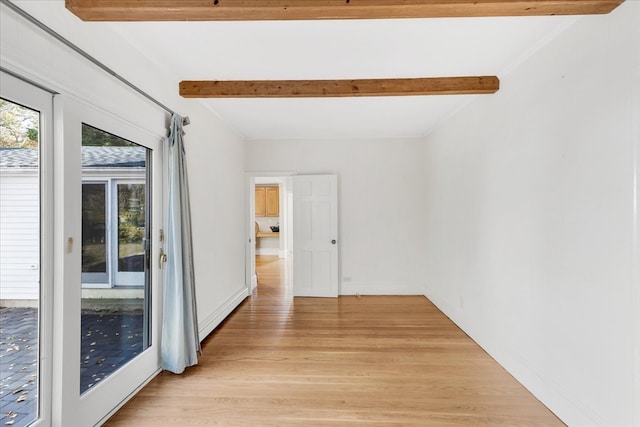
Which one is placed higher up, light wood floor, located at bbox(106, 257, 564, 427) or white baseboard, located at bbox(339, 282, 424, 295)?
white baseboard, located at bbox(339, 282, 424, 295)

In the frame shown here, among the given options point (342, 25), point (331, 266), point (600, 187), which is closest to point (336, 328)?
point (331, 266)

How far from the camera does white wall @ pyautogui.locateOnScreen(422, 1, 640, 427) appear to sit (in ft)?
5.17

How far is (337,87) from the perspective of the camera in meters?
2.76

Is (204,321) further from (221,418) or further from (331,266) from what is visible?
(331,266)

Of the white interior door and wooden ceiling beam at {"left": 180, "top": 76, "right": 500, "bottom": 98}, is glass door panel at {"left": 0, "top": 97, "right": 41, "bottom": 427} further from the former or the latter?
the white interior door

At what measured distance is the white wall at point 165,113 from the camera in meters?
1.46

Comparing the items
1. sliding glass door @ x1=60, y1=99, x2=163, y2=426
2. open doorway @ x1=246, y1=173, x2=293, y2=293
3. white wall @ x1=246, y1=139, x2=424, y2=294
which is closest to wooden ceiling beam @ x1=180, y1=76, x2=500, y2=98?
sliding glass door @ x1=60, y1=99, x2=163, y2=426

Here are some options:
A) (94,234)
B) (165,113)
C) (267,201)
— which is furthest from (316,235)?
(267,201)

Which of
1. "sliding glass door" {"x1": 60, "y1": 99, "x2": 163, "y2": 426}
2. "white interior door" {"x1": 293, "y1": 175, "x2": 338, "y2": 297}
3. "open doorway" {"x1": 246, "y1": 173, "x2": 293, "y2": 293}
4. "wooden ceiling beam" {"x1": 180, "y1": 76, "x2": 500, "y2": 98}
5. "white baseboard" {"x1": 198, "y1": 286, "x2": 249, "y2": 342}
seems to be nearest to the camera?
"sliding glass door" {"x1": 60, "y1": 99, "x2": 163, "y2": 426}

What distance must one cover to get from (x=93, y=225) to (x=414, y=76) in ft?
9.25

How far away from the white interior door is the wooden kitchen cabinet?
4.19 m

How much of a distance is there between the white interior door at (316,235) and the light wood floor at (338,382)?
1145 mm

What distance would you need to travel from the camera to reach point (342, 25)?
6.36 feet

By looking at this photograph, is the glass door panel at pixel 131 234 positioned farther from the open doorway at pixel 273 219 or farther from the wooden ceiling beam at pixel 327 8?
the open doorway at pixel 273 219
